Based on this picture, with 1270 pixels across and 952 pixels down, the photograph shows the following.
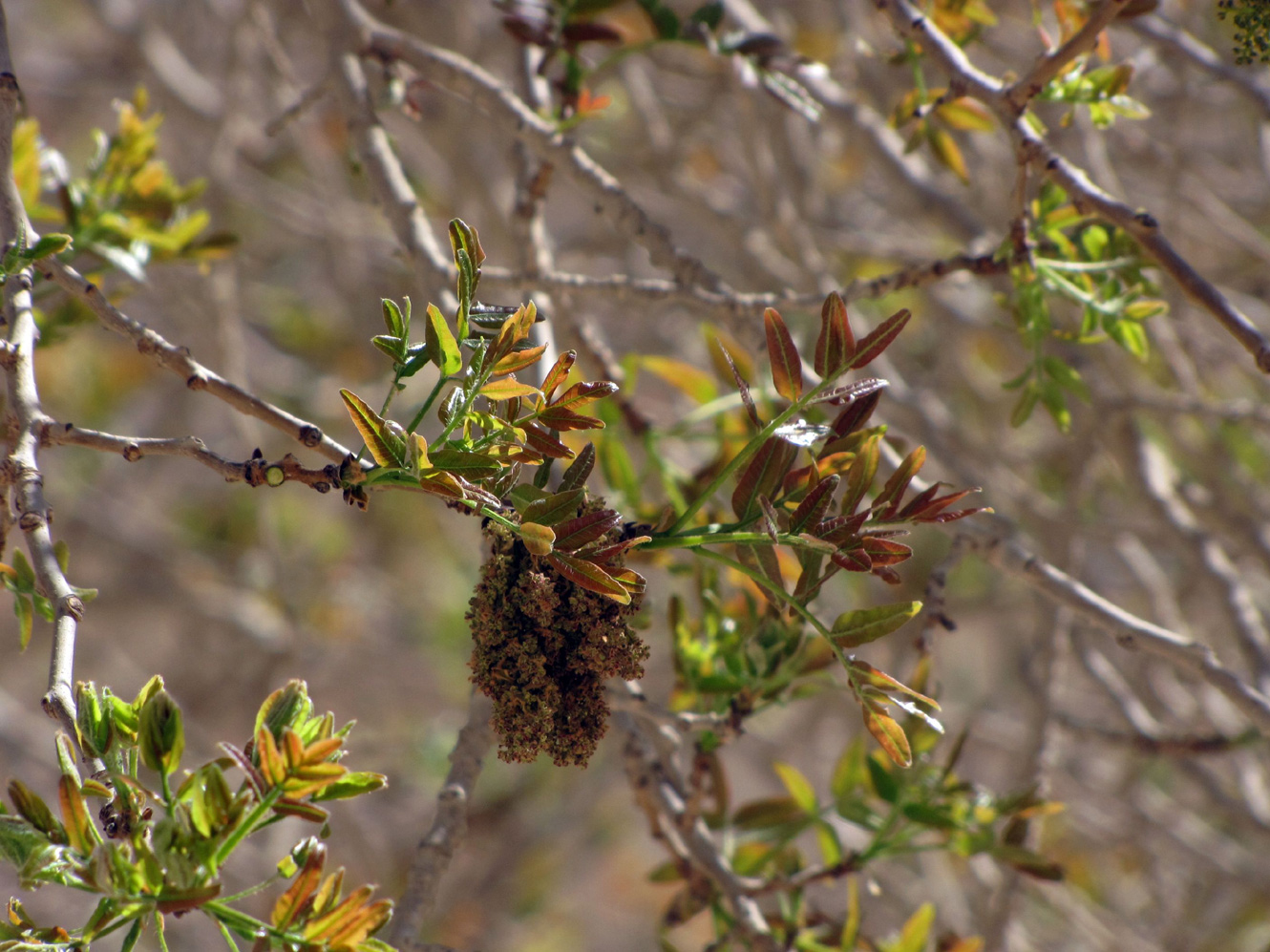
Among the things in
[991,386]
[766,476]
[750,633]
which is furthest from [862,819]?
[991,386]

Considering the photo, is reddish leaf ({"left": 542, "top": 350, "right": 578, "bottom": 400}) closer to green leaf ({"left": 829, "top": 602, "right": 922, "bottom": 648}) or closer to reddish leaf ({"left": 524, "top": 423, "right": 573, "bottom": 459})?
reddish leaf ({"left": 524, "top": 423, "right": 573, "bottom": 459})

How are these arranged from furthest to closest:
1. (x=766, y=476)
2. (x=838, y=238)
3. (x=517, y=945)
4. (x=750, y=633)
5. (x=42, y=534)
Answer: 1. (x=517, y=945)
2. (x=838, y=238)
3. (x=750, y=633)
4. (x=766, y=476)
5. (x=42, y=534)

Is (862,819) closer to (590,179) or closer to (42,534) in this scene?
(590,179)

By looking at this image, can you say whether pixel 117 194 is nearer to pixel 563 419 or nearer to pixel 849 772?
pixel 563 419

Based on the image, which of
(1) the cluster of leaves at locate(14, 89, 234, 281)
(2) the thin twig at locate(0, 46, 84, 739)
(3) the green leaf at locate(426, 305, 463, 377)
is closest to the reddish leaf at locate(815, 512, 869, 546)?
(3) the green leaf at locate(426, 305, 463, 377)

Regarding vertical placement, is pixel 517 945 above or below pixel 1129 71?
below

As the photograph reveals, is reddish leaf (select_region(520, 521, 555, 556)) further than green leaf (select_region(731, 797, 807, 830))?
No

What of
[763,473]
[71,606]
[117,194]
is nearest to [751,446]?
[763,473]
